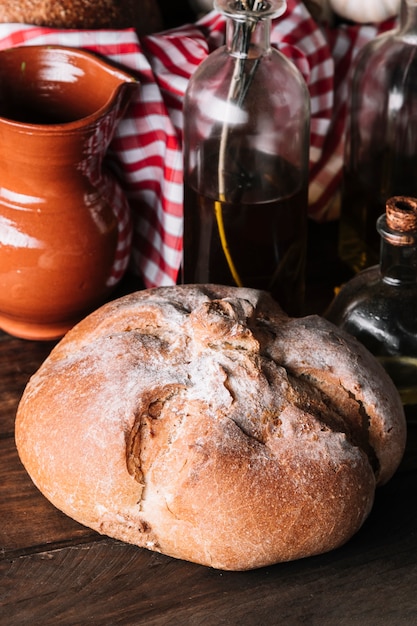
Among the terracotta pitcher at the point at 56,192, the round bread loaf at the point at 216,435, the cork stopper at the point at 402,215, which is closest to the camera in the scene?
the round bread loaf at the point at 216,435

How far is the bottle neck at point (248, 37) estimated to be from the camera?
0.96 m

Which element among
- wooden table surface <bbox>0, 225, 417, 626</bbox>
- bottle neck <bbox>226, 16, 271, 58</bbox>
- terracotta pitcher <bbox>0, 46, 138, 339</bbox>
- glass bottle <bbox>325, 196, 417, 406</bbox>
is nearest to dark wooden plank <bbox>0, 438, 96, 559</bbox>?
wooden table surface <bbox>0, 225, 417, 626</bbox>

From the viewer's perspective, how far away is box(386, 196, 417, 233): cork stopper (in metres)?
0.90

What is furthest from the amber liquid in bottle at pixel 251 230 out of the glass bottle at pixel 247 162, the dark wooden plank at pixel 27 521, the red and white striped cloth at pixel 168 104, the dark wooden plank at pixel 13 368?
the dark wooden plank at pixel 27 521

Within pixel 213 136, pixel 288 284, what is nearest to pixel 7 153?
pixel 213 136

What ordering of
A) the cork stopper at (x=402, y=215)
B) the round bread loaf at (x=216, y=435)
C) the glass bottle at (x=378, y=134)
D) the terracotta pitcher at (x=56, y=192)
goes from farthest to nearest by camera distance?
the glass bottle at (x=378, y=134), the terracotta pitcher at (x=56, y=192), the cork stopper at (x=402, y=215), the round bread loaf at (x=216, y=435)

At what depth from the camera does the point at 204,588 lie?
80cm

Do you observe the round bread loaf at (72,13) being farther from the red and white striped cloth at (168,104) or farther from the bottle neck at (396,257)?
the bottle neck at (396,257)

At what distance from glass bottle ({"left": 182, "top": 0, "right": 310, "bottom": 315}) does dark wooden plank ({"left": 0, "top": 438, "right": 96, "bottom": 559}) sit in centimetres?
33

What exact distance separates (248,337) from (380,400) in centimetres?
14

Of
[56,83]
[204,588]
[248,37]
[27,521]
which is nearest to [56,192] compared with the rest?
[56,83]

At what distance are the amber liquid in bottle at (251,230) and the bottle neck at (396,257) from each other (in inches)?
5.0

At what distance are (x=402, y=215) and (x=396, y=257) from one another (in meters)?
0.07

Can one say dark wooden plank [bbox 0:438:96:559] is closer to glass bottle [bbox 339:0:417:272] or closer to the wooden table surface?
the wooden table surface
